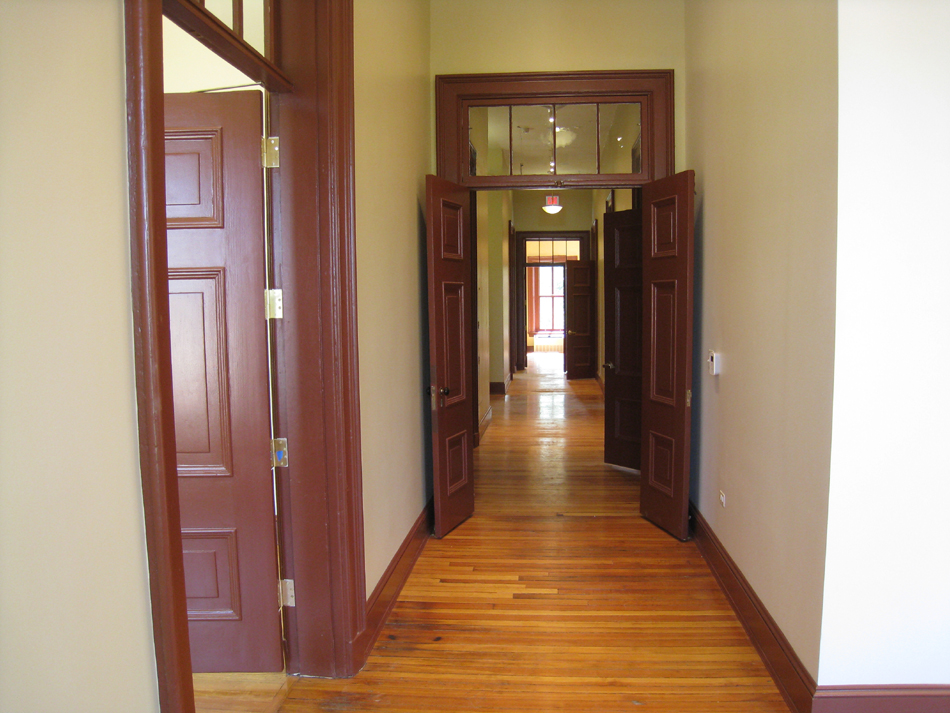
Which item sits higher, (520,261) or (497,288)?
(520,261)

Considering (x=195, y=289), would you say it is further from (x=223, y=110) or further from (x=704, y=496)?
(x=704, y=496)

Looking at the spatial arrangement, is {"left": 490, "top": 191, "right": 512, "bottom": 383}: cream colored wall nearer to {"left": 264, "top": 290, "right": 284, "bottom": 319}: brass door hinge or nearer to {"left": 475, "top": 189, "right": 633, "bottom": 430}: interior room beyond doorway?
{"left": 475, "top": 189, "right": 633, "bottom": 430}: interior room beyond doorway

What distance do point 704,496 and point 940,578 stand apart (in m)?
1.80

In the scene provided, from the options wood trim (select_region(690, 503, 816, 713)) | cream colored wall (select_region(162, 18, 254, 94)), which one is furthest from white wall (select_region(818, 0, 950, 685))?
cream colored wall (select_region(162, 18, 254, 94))

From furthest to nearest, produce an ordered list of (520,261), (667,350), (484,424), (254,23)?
(520,261), (484,424), (667,350), (254,23)

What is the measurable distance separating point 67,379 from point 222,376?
1.40 metres

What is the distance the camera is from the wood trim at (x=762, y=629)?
7.43 feet

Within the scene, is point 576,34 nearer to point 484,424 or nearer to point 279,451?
point 279,451

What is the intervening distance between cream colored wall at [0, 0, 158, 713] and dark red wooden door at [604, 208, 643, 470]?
4.59 m

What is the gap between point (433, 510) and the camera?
4324 millimetres

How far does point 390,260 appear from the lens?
3.32 metres

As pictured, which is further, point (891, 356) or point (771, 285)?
point (771, 285)

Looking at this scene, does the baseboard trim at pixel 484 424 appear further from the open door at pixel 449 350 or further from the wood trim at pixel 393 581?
the wood trim at pixel 393 581

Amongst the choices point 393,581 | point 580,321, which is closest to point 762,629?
point 393,581
